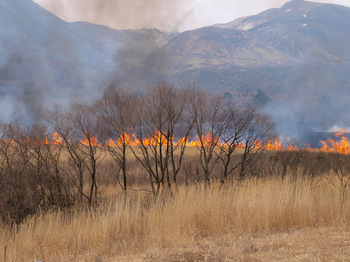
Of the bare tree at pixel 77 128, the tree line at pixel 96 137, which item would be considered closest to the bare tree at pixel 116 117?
the tree line at pixel 96 137

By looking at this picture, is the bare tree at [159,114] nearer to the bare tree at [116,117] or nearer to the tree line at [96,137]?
the tree line at [96,137]

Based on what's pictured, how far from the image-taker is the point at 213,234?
568 cm

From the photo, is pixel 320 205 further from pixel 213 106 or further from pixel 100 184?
pixel 100 184

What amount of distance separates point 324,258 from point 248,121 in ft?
31.4

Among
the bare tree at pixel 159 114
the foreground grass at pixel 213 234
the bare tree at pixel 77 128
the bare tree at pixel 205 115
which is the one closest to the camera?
the foreground grass at pixel 213 234

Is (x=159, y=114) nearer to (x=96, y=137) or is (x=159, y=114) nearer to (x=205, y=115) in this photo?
(x=205, y=115)

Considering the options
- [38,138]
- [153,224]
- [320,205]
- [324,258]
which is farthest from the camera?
[38,138]

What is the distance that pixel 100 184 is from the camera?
50.9ft

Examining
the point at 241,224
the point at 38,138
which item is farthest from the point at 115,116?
the point at 241,224

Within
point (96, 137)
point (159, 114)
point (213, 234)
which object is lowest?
point (213, 234)

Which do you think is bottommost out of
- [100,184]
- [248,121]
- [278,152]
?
[100,184]

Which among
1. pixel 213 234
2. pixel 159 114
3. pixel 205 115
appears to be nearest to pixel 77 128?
pixel 159 114

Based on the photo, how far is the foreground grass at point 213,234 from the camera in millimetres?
4465

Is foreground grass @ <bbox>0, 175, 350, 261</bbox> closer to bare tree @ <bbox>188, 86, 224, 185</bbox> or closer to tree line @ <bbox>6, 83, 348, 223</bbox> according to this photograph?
tree line @ <bbox>6, 83, 348, 223</bbox>
